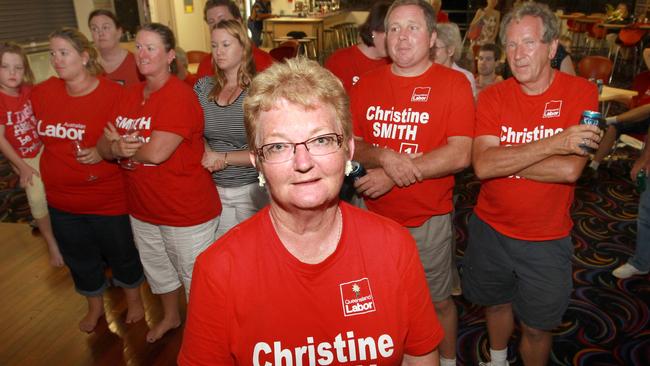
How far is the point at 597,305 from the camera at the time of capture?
3.26 meters

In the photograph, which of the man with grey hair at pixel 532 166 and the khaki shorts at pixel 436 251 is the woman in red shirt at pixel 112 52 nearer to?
the khaki shorts at pixel 436 251

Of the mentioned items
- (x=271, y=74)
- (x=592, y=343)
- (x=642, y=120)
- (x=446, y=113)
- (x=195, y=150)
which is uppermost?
(x=271, y=74)

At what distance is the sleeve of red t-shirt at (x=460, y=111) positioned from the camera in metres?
2.19

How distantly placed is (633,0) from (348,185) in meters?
14.0

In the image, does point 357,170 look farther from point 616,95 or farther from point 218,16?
point 616,95

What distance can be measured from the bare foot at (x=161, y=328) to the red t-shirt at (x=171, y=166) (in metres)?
0.77

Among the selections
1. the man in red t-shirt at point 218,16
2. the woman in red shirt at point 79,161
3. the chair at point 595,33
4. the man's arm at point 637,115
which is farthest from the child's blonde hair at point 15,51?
the chair at point 595,33

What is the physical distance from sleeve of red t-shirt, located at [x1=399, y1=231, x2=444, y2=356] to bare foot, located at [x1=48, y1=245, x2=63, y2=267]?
329 centimetres

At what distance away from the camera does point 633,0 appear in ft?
42.4

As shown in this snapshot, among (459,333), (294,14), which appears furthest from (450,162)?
(294,14)

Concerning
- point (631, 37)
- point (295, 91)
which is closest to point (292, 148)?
point (295, 91)

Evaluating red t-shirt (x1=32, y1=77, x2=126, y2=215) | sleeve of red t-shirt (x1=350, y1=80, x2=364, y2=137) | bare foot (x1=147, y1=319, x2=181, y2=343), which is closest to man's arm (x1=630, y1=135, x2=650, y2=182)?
sleeve of red t-shirt (x1=350, y1=80, x2=364, y2=137)

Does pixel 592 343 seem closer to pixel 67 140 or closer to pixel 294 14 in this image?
pixel 67 140

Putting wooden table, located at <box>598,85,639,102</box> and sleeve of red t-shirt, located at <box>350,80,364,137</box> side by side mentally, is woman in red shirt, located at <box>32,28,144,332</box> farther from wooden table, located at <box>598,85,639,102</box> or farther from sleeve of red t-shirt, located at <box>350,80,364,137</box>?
wooden table, located at <box>598,85,639,102</box>
